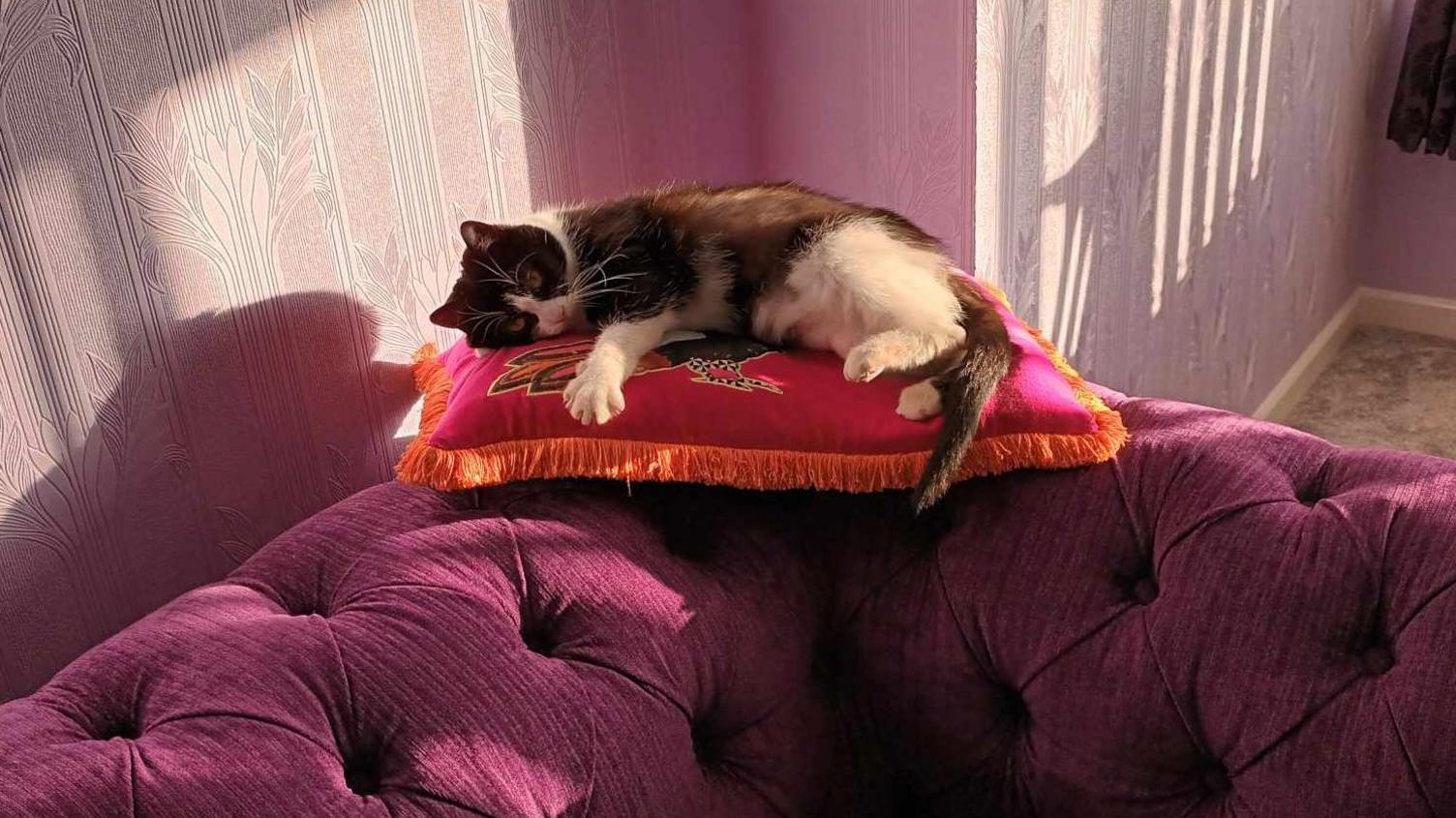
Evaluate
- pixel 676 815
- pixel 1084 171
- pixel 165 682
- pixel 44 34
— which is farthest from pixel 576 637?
pixel 1084 171

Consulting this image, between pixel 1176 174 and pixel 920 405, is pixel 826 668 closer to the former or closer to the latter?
pixel 920 405

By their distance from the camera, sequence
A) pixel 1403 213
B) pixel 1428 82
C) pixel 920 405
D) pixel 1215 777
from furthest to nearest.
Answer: pixel 1403 213, pixel 1428 82, pixel 920 405, pixel 1215 777

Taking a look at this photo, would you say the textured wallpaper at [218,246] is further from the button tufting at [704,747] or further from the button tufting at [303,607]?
the button tufting at [704,747]

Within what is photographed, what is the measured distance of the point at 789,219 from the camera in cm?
131

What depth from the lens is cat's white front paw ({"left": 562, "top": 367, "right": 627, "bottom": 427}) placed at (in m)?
1.08

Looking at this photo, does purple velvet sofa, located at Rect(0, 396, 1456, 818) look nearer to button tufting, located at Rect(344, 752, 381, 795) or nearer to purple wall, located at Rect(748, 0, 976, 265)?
button tufting, located at Rect(344, 752, 381, 795)

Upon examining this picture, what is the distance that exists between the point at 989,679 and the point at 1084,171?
1.01 m

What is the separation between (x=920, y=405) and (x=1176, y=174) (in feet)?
4.26

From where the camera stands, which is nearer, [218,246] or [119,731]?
[119,731]

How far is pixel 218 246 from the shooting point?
1.17 meters

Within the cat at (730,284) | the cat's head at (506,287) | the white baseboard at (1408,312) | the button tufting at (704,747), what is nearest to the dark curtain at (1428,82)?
the white baseboard at (1408,312)

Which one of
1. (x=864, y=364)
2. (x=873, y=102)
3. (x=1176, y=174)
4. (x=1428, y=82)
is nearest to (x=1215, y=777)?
(x=864, y=364)

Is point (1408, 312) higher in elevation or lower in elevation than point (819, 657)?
lower

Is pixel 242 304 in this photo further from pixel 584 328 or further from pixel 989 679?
pixel 989 679
